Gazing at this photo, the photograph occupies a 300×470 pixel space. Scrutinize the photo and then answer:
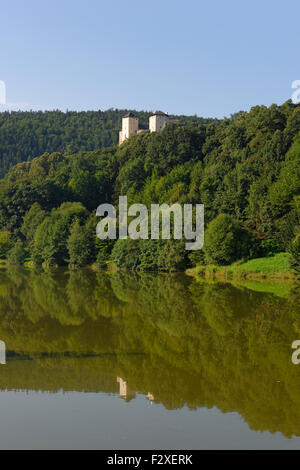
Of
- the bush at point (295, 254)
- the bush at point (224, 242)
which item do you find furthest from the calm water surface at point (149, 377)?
the bush at point (224, 242)

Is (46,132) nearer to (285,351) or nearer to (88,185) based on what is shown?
(88,185)

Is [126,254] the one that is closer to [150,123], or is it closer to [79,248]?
[79,248]

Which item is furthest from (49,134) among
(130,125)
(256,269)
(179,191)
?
(256,269)

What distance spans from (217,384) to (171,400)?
1.52 metres

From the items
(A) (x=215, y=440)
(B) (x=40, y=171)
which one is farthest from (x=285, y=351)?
(B) (x=40, y=171)

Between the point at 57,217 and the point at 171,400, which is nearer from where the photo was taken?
the point at 171,400

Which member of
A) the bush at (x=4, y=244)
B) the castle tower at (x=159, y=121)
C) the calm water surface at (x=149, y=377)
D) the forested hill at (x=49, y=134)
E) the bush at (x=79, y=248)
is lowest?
the calm water surface at (x=149, y=377)

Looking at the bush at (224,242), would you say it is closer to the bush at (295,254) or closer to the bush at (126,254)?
the bush at (295,254)

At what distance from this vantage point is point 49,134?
146125 mm

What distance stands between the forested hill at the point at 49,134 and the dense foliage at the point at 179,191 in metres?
41.4

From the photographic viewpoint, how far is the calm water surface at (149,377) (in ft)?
30.0

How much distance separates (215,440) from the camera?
8.88 m

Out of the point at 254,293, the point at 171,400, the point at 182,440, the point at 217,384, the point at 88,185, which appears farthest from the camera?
the point at 88,185

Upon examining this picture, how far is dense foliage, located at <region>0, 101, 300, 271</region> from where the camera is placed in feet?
145
